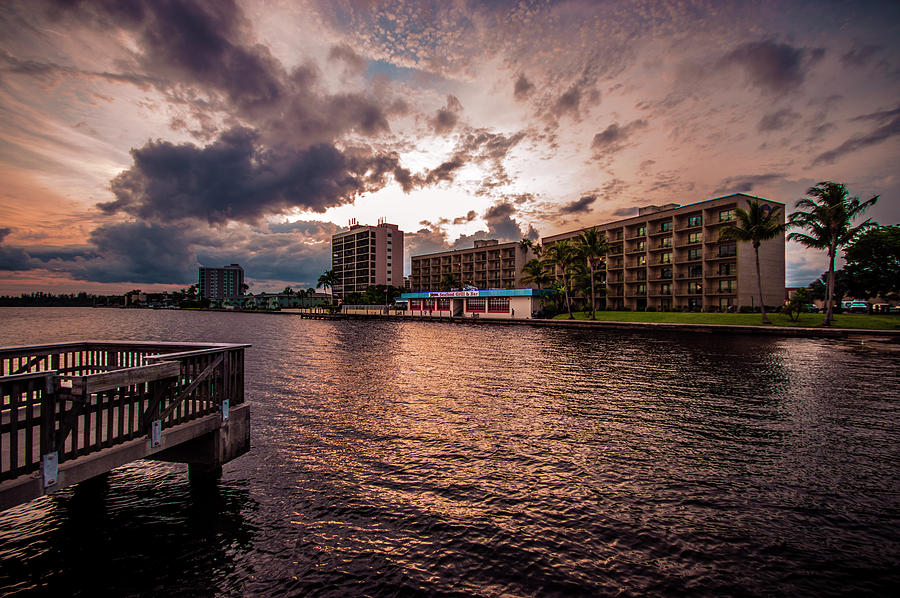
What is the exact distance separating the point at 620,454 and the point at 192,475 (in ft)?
32.7

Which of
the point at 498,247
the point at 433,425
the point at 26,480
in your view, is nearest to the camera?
the point at 26,480

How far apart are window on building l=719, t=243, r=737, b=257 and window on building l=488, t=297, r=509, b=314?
127ft

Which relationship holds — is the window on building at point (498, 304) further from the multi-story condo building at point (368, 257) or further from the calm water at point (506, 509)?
the multi-story condo building at point (368, 257)

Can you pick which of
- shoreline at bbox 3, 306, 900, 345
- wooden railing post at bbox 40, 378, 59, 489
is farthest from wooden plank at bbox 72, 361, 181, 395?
shoreline at bbox 3, 306, 900, 345

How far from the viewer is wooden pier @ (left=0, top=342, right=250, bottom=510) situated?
4.88m

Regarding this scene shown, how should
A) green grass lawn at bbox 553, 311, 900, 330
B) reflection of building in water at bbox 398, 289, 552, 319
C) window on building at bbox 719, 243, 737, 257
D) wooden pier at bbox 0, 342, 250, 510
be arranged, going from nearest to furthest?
wooden pier at bbox 0, 342, 250, 510, green grass lawn at bbox 553, 311, 900, 330, window on building at bbox 719, 243, 737, 257, reflection of building in water at bbox 398, 289, 552, 319

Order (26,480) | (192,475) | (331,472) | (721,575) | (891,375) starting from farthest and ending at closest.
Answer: (891,375)
(331,472)
(192,475)
(721,575)
(26,480)

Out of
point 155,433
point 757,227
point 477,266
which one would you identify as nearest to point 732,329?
point 757,227

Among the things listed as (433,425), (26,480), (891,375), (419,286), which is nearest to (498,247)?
(419,286)

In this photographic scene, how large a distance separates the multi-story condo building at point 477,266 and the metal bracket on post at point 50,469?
11421 centimetres

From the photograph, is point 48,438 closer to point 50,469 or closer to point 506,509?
point 50,469

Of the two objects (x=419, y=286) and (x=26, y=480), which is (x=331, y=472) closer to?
(x=26, y=480)

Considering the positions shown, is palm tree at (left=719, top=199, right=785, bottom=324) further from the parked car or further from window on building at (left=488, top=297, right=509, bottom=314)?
the parked car

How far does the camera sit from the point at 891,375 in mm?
18922
